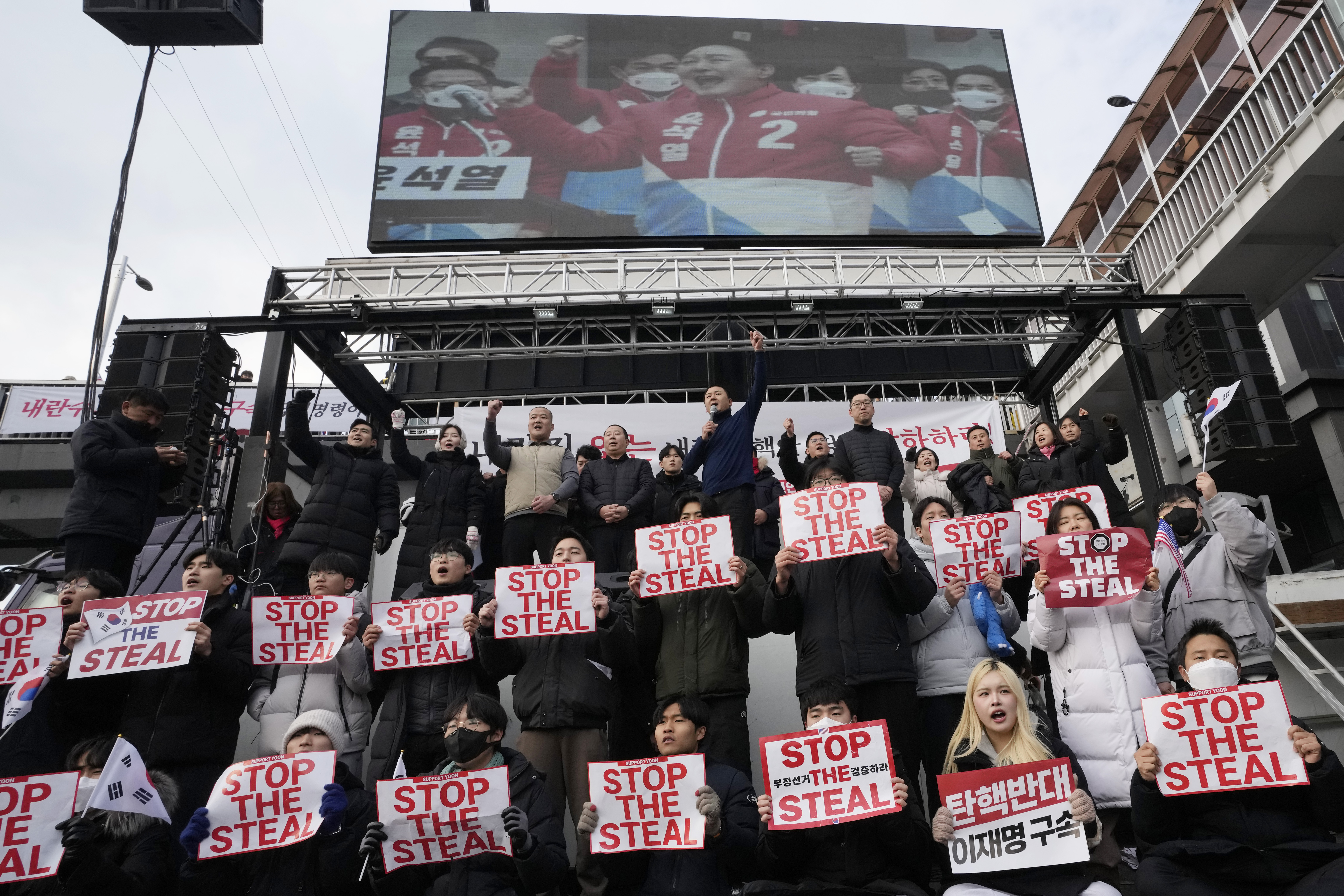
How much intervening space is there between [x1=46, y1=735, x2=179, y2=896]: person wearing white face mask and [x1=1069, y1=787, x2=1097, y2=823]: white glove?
3709 mm

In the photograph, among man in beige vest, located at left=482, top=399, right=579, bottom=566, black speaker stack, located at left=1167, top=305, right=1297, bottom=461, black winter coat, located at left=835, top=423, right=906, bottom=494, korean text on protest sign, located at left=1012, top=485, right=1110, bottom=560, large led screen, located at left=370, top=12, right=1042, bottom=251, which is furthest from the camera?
large led screen, located at left=370, top=12, right=1042, bottom=251

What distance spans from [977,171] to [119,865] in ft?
41.7

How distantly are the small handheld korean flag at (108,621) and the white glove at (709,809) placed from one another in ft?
9.68

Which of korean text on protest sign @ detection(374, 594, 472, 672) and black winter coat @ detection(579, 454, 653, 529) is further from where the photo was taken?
black winter coat @ detection(579, 454, 653, 529)

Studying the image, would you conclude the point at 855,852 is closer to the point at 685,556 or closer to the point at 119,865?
the point at 685,556

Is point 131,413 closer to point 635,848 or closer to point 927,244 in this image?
point 635,848

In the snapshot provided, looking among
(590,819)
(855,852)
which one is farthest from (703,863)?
(855,852)

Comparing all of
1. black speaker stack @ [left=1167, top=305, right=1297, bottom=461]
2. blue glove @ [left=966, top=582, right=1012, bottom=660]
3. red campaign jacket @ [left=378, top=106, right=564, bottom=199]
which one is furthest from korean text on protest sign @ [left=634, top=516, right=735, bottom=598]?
red campaign jacket @ [left=378, top=106, right=564, bottom=199]

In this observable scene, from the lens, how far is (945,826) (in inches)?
136

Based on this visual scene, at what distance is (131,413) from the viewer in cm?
586

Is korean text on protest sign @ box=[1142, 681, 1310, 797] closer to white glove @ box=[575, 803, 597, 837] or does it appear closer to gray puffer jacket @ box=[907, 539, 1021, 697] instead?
gray puffer jacket @ box=[907, 539, 1021, 697]

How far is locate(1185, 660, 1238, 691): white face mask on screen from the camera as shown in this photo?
3.59 metres

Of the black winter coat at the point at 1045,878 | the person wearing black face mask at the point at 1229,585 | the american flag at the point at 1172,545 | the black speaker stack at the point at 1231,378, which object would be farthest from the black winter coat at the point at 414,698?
the black speaker stack at the point at 1231,378

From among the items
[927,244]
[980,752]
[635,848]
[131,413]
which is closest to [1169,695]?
[980,752]
